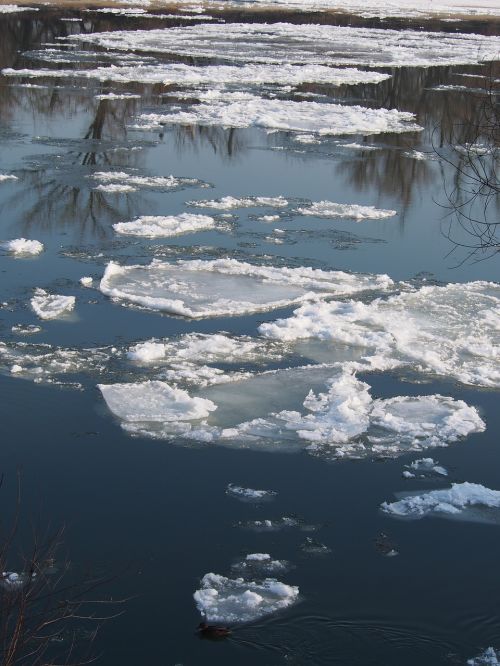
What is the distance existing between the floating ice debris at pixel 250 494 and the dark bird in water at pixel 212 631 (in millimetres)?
1176

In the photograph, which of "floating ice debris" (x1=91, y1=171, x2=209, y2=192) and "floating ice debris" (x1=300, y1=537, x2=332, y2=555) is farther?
"floating ice debris" (x1=91, y1=171, x2=209, y2=192)

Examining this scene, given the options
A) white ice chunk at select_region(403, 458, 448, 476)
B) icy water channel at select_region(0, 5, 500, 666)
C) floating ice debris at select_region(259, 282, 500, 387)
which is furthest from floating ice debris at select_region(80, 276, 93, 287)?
white ice chunk at select_region(403, 458, 448, 476)

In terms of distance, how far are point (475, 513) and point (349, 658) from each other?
1.53 metres

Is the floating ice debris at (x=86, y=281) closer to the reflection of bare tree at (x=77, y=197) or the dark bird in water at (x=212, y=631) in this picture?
the reflection of bare tree at (x=77, y=197)

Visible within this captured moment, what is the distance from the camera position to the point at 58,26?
30.0m

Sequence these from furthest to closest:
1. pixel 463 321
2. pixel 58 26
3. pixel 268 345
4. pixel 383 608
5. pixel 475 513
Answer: pixel 58 26
pixel 463 321
pixel 268 345
pixel 475 513
pixel 383 608

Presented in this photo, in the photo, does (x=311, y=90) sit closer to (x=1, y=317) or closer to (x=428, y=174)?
(x=428, y=174)

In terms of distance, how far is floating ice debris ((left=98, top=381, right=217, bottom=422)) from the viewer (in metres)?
6.72

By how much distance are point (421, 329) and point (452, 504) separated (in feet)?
9.05

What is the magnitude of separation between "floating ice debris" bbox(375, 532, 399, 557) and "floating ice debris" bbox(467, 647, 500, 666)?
83 cm

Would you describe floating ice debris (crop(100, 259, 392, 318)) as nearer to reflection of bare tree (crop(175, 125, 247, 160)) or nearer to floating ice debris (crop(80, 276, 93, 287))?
floating ice debris (crop(80, 276, 93, 287))

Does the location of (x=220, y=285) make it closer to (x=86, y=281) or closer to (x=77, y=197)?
(x=86, y=281)

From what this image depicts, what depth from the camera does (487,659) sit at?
4.66 m

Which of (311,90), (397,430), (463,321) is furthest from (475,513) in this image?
(311,90)
